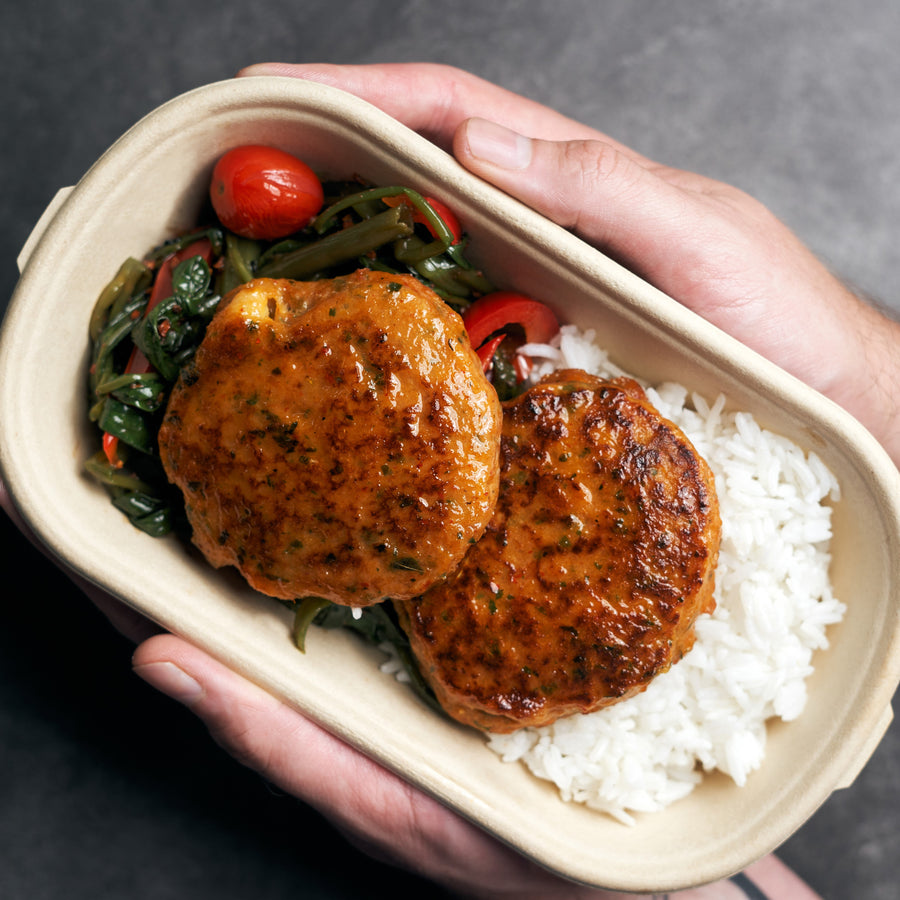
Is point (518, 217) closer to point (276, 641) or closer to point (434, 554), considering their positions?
point (434, 554)

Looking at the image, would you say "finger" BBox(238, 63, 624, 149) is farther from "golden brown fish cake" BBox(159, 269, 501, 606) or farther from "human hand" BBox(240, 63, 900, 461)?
"golden brown fish cake" BBox(159, 269, 501, 606)

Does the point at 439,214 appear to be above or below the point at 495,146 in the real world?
below

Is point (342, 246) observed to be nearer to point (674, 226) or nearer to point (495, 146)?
point (495, 146)

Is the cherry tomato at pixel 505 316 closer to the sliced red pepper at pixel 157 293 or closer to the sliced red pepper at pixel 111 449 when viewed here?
the sliced red pepper at pixel 157 293

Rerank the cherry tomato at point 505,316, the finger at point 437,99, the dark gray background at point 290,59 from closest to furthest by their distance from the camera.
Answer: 1. the cherry tomato at point 505,316
2. the finger at point 437,99
3. the dark gray background at point 290,59

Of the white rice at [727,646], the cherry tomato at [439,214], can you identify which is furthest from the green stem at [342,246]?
the white rice at [727,646]

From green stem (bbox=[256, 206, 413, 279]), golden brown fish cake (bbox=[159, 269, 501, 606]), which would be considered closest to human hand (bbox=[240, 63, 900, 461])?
green stem (bbox=[256, 206, 413, 279])

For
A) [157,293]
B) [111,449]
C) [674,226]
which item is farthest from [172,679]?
[674,226]
